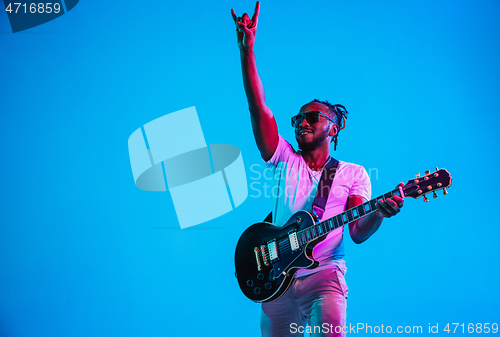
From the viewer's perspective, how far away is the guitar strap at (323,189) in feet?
6.89

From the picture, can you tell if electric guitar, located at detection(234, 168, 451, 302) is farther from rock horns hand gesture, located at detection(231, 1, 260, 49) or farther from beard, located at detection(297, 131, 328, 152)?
rock horns hand gesture, located at detection(231, 1, 260, 49)

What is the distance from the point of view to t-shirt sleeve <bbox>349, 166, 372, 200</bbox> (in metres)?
2.13

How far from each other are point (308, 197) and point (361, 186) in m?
0.32

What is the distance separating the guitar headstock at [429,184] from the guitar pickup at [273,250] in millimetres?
757

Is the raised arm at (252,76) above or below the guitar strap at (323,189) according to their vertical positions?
above

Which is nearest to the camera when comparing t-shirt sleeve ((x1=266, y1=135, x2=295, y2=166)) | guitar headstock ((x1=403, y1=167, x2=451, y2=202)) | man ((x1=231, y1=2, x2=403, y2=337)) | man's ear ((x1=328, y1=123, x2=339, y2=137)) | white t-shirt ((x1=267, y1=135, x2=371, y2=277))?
guitar headstock ((x1=403, y1=167, x2=451, y2=202))

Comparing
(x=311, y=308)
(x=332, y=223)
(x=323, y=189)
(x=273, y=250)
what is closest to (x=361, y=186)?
(x=323, y=189)

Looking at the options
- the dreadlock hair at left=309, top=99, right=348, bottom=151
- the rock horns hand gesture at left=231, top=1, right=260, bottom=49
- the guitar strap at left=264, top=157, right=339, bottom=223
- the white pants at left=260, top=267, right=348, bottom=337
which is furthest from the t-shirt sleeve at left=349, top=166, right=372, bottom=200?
the rock horns hand gesture at left=231, top=1, right=260, bottom=49

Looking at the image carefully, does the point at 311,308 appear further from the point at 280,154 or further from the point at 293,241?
the point at 280,154

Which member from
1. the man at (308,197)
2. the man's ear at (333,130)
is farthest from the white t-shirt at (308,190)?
the man's ear at (333,130)

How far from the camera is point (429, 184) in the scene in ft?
5.84

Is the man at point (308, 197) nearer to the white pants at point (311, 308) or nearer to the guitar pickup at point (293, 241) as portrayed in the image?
the white pants at point (311, 308)

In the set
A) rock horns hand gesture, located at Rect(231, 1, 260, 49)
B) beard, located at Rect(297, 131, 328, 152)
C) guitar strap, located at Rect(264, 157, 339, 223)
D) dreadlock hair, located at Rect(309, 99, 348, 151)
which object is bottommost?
guitar strap, located at Rect(264, 157, 339, 223)

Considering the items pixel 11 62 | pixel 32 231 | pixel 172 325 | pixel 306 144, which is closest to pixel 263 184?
pixel 306 144
